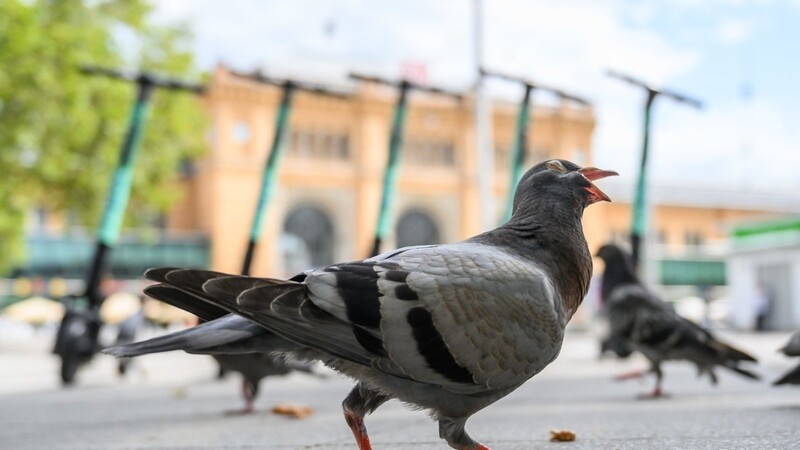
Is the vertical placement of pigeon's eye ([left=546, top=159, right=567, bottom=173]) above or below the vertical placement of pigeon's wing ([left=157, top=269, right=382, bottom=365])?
above

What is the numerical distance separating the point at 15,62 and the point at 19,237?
5.38 meters

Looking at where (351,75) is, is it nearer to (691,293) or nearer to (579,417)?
(579,417)

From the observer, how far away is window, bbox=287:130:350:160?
41469 millimetres

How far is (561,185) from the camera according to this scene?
310cm

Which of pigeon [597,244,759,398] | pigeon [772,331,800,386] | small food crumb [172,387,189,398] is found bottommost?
small food crumb [172,387,189,398]

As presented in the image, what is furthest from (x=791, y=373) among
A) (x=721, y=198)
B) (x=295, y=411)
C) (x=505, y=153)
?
(x=721, y=198)

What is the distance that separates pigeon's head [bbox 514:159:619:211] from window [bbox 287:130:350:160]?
3840cm

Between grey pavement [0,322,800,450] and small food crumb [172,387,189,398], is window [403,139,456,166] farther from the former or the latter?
small food crumb [172,387,189,398]

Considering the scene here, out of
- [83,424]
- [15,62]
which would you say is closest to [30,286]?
[15,62]

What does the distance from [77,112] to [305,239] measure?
24.4 meters

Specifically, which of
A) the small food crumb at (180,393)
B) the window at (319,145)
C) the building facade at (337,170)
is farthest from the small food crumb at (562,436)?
the window at (319,145)

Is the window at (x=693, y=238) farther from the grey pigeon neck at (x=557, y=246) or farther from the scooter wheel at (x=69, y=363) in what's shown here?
the grey pigeon neck at (x=557, y=246)

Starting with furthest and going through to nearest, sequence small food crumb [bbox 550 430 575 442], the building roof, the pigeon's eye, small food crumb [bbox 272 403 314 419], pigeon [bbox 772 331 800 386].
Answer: the building roof → small food crumb [bbox 272 403 314 419] → pigeon [bbox 772 331 800 386] → small food crumb [bbox 550 430 575 442] → the pigeon's eye

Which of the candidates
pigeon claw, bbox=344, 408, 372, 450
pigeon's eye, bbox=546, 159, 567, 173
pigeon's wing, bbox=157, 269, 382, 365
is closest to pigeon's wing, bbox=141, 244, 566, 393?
pigeon's wing, bbox=157, 269, 382, 365
